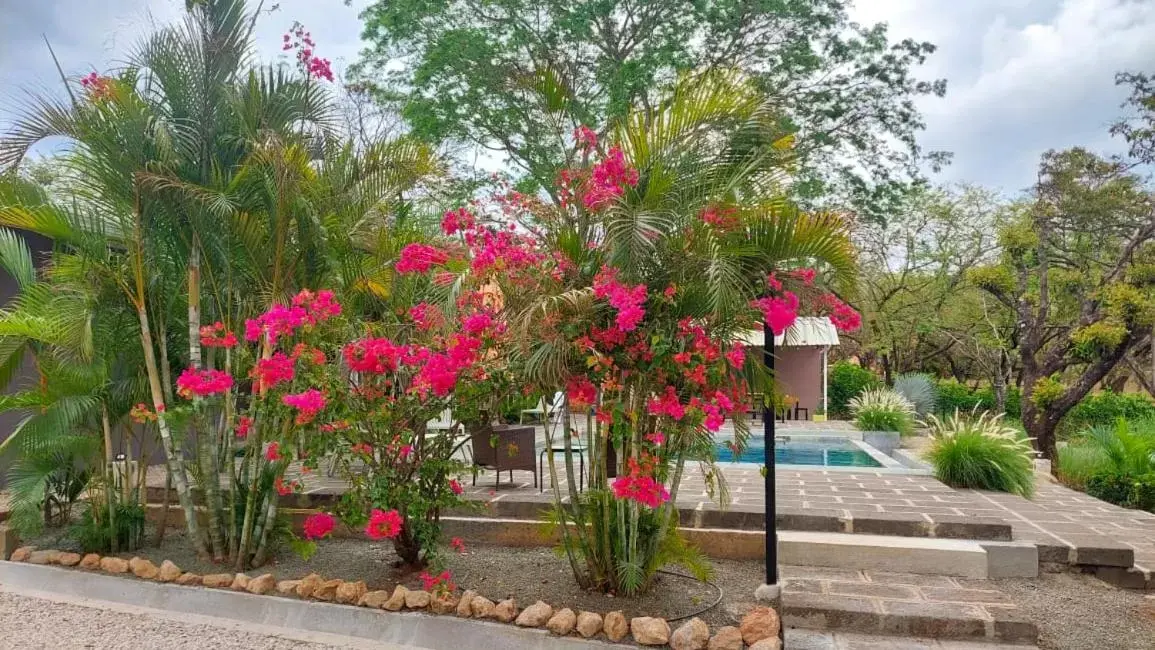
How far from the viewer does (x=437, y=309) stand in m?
4.32

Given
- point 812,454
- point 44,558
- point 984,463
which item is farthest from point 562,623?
point 812,454

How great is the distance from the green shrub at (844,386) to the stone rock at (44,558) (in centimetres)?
1656

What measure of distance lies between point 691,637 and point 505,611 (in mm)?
991

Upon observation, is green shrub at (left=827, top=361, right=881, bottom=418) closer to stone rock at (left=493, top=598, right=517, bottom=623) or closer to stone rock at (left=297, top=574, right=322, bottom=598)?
stone rock at (left=493, top=598, right=517, bottom=623)

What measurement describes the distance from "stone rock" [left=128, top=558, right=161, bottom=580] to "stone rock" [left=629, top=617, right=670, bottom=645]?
3184 millimetres

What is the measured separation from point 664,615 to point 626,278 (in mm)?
1734

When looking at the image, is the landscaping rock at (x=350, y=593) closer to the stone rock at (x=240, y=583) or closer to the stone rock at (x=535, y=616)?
the stone rock at (x=240, y=583)

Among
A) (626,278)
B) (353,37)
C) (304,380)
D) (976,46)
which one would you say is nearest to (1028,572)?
(626,278)

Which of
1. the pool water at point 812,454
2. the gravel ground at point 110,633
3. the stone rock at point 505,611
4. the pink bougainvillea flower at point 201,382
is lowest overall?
the gravel ground at point 110,633

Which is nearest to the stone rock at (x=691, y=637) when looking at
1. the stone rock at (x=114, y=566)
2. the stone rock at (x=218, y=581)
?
the stone rock at (x=218, y=581)

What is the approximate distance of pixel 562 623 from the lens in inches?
150

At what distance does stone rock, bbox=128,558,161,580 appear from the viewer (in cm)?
493

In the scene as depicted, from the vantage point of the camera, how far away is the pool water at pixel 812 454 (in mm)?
9664

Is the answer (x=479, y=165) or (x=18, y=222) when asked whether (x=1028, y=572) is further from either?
(x=479, y=165)
